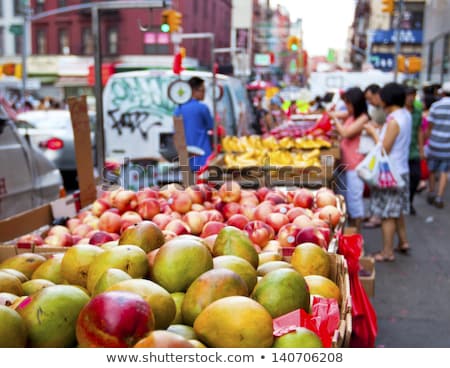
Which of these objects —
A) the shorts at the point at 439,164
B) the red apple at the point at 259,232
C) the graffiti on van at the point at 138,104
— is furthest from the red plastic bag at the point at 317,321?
the graffiti on van at the point at 138,104

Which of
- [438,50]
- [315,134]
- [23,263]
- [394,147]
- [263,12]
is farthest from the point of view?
[263,12]

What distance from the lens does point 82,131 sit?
4.93 m

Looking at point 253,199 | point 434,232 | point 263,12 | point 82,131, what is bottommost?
point 434,232

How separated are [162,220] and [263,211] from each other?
0.72 m

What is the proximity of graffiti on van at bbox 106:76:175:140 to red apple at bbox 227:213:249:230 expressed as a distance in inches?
292

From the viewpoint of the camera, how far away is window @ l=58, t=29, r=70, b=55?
4675 centimetres

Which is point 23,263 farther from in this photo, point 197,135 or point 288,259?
point 197,135

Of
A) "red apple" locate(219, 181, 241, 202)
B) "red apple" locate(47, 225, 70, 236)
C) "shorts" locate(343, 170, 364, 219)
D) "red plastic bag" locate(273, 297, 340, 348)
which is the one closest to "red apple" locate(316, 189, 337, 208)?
"red apple" locate(219, 181, 241, 202)

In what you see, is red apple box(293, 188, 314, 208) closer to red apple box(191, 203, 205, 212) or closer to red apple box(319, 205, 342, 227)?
red apple box(319, 205, 342, 227)

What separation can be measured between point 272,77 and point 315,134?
173 feet

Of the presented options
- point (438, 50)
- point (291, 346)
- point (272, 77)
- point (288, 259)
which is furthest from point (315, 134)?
point (272, 77)

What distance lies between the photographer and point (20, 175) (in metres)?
6.68

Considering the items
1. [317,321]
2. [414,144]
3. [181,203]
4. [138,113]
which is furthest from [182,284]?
[138,113]
